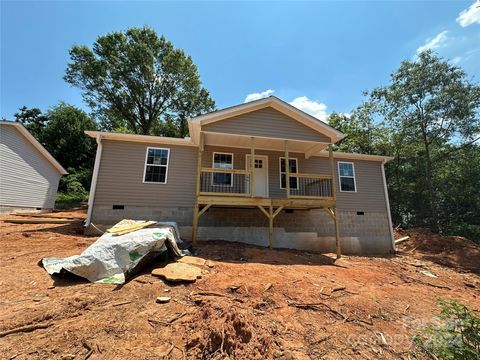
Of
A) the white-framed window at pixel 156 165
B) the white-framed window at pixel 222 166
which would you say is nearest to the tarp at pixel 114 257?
the white-framed window at pixel 156 165

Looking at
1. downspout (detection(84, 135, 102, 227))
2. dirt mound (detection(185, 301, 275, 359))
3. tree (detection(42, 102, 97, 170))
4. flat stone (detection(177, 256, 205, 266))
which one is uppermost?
tree (detection(42, 102, 97, 170))

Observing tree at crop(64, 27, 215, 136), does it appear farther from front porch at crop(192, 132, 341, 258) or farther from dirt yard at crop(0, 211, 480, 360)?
dirt yard at crop(0, 211, 480, 360)

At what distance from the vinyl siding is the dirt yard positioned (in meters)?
7.49

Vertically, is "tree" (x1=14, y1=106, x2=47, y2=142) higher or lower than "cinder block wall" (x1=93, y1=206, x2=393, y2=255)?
higher

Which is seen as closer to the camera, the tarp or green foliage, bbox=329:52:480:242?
the tarp

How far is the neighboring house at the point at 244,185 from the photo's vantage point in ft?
29.2

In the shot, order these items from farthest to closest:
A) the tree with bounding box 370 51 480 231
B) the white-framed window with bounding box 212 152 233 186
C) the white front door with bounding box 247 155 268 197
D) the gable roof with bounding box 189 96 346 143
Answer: the tree with bounding box 370 51 480 231 < the white front door with bounding box 247 155 268 197 < the white-framed window with bounding box 212 152 233 186 < the gable roof with bounding box 189 96 346 143

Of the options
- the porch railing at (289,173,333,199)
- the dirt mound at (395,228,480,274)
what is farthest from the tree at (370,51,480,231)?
the porch railing at (289,173,333,199)

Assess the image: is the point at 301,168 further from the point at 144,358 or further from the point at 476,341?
the point at 144,358

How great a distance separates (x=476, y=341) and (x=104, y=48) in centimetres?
2924

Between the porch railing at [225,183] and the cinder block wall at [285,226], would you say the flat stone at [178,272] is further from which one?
the porch railing at [225,183]

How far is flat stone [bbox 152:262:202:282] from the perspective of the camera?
14.9 ft

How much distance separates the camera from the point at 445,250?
11578mm

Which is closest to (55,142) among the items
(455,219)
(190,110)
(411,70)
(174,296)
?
(190,110)
